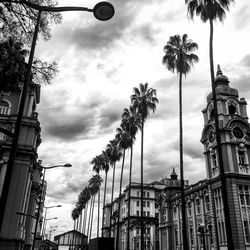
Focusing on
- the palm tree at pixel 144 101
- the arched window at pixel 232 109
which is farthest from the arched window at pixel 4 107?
the arched window at pixel 232 109

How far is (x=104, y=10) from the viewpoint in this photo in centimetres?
788

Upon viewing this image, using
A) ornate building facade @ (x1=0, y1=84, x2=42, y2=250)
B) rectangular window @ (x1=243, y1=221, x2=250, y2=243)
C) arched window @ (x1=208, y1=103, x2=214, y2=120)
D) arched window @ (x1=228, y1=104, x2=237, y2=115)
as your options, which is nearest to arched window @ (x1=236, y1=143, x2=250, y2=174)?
arched window @ (x1=228, y1=104, x2=237, y2=115)

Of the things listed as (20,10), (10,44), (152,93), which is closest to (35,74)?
(10,44)

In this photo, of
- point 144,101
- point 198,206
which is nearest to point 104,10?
point 144,101

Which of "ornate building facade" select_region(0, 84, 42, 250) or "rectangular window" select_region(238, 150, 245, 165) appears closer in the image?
"ornate building facade" select_region(0, 84, 42, 250)

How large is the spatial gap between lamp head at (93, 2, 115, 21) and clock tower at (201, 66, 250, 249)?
3250 cm

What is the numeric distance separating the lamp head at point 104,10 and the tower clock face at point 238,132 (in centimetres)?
4029

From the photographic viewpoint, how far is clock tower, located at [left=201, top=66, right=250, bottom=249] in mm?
38250

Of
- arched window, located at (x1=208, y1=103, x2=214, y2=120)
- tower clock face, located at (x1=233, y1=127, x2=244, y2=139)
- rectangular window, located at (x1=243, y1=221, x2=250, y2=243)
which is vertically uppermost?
arched window, located at (x1=208, y1=103, x2=214, y2=120)

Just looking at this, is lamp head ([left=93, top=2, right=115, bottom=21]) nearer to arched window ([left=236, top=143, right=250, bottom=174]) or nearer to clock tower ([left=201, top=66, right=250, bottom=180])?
clock tower ([left=201, top=66, right=250, bottom=180])

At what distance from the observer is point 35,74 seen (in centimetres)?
1208

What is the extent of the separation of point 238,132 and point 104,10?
135 feet

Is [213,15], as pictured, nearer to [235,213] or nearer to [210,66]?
[210,66]

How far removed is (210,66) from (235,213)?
24.9 metres
